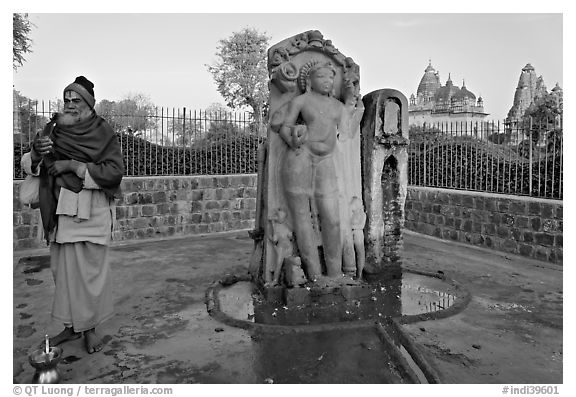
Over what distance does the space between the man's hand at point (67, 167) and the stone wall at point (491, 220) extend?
259 inches

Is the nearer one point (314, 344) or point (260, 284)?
point (314, 344)

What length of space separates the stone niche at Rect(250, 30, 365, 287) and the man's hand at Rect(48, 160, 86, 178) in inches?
78.8

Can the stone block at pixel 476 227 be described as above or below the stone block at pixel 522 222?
below

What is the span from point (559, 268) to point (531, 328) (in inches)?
115

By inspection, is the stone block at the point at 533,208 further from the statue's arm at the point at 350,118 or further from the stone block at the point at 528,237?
the statue's arm at the point at 350,118

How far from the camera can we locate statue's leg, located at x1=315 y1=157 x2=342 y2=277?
4.68 metres

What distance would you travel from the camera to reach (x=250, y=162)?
1143 centimetres

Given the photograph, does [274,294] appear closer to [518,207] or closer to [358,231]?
[358,231]

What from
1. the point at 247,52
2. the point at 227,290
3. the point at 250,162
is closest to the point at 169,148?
the point at 250,162

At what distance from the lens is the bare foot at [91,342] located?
3574mm

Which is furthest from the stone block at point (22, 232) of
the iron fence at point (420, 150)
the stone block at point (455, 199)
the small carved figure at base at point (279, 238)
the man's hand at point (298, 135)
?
the stone block at point (455, 199)

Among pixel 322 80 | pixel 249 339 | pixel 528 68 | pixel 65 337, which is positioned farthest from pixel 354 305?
pixel 528 68

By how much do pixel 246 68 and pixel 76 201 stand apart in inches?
958

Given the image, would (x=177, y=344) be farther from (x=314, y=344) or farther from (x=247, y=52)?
(x=247, y=52)
